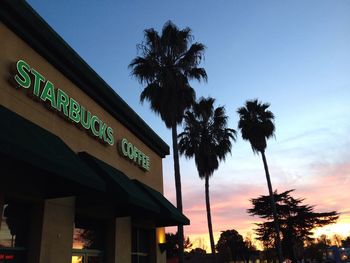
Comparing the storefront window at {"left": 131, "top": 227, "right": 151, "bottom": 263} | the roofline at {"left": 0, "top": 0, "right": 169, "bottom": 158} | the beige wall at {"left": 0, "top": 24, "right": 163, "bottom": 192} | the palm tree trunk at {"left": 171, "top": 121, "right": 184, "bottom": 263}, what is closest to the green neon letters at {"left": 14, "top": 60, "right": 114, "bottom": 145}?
the beige wall at {"left": 0, "top": 24, "right": 163, "bottom": 192}

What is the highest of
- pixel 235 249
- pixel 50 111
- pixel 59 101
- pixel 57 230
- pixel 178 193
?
pixel 235 249

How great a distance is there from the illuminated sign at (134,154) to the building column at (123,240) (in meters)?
2.66

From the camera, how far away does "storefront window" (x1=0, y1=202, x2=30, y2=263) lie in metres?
9.12

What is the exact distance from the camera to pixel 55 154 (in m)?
8.90

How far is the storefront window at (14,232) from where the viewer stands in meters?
9.12

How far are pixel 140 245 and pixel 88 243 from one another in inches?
200

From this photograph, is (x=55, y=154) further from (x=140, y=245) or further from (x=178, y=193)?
(x=178, y=193)

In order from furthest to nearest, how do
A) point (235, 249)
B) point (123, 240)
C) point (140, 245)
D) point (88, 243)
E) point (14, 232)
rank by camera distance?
1. point (235, 249)
2. point (140, 245)
3. point (123, 240)
4. point (88, 243)
5. point (14, 232)

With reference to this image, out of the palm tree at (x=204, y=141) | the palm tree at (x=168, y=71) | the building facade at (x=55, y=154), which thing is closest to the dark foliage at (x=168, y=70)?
the palm tree at (x=168, y=71)

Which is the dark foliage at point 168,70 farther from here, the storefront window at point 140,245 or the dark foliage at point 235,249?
the dark foliage at point 235,249

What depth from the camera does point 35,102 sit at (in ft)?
33.2

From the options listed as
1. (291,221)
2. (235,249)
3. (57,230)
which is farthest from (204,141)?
(235,249)

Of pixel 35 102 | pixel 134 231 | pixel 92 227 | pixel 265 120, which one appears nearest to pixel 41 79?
pixel 35 102

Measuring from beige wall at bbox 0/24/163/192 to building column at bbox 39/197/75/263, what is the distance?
1.90 m
